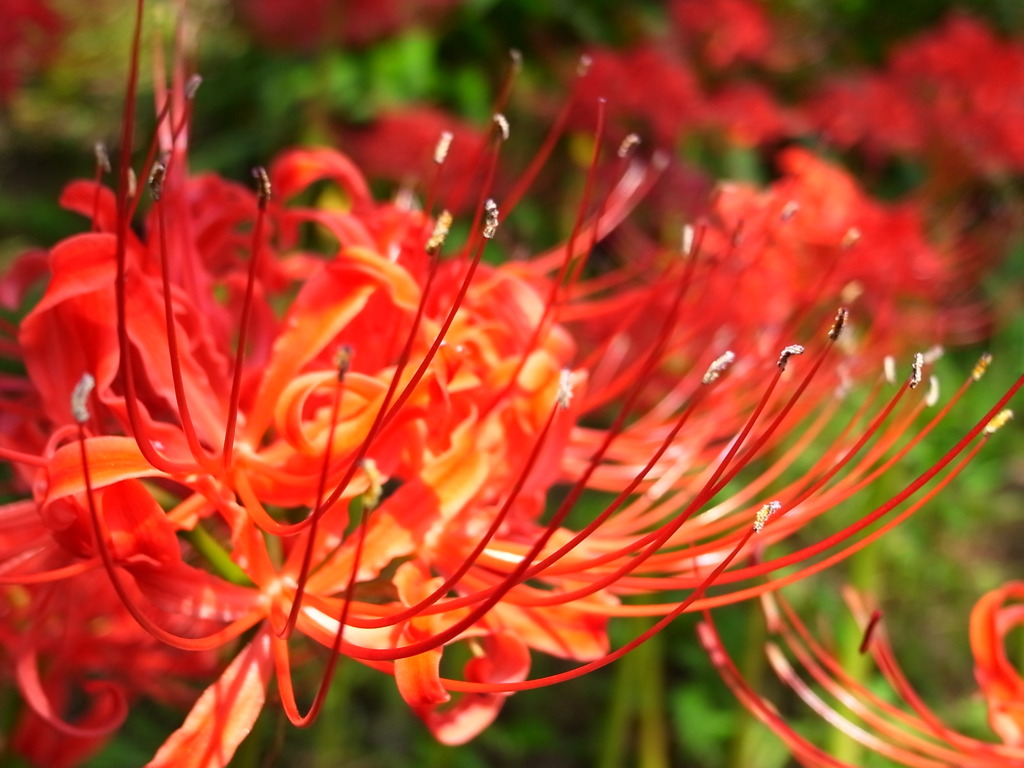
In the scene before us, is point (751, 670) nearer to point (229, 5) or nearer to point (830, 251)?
point (830, 251)

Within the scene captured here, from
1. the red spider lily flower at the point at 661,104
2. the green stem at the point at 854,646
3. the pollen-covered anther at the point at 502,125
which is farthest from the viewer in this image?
the red spider lily flower at the point at 661,104

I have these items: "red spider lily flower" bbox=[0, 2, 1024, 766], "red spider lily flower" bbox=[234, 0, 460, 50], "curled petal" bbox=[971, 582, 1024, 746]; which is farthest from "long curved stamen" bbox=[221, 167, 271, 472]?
"red spider lily flower" bbox=[234, 0, 460, 50]

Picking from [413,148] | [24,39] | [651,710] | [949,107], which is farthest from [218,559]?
[24,39]

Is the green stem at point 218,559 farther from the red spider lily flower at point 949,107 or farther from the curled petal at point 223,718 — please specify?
the red spider lily flower at point 949,107

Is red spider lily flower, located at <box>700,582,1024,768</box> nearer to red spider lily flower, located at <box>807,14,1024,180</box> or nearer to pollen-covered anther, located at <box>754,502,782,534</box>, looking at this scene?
pollen-covered anther, located at <box>754,502,782,534</box>

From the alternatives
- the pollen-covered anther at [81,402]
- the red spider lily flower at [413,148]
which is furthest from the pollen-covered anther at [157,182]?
the red spider lily flower at [413,148]

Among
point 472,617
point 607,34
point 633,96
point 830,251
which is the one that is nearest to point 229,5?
point 607,34
